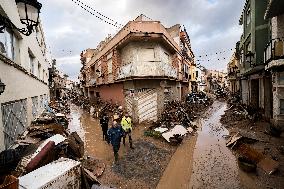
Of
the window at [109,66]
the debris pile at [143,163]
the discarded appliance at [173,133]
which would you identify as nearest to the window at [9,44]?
the debris pile at [143,163]

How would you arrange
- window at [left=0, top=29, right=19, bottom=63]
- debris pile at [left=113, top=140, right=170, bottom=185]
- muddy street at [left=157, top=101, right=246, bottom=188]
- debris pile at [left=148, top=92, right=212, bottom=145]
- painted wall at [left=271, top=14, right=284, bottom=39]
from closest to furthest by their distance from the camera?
window at [left=0, top=29, right=19, bottom=63], muddy street at [left=157, top=101, right=246, bottom=188], debris pile at [left=113, top=140, right=170, bottom=185], debris pile at [left=148, top=92, right=212, bottom=145], painted wall at [left=271, top=14, right=284, bottom=39]

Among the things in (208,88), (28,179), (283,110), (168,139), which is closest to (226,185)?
(168,139)

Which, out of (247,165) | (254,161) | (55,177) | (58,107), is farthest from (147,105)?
(55,177)

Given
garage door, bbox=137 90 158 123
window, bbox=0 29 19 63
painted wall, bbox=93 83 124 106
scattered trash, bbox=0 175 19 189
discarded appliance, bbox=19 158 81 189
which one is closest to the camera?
scattered trash, bbox=0 175 19 189

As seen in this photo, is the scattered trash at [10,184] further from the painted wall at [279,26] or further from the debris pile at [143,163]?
the painted wall at [279,26]

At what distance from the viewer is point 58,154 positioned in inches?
295

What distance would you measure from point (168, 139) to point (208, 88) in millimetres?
63484

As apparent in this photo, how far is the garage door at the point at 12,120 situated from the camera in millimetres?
6607

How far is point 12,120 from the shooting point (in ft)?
24.9

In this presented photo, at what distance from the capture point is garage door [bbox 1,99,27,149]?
6.61m

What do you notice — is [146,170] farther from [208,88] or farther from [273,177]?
[208,88]

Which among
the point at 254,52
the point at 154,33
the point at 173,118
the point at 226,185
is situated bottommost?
the point at 226,185

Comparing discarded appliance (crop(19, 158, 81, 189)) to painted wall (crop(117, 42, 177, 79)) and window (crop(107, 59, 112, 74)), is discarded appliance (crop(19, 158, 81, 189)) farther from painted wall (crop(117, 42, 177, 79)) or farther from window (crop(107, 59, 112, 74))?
window (crop(107, 59, 112, 74))

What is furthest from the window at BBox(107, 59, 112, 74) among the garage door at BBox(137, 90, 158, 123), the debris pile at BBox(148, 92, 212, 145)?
the debris pile at BBox(148, 92, 212, 145)
